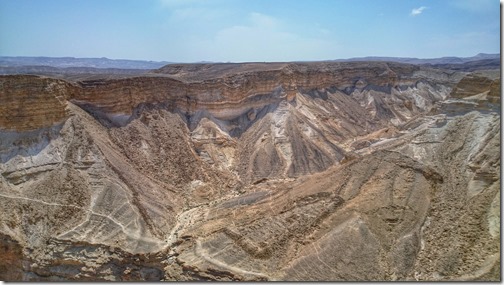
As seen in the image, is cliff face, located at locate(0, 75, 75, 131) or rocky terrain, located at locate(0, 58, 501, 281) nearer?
rocky terrain, located at locate(0, 58, 501, 281)

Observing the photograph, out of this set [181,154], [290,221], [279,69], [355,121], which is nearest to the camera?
[290,221]

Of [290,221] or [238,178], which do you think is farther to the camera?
[238,178]

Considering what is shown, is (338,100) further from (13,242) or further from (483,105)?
(13,242)

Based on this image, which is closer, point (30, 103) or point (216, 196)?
point (30, 103)

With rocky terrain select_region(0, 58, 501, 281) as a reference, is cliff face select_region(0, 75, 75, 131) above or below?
above

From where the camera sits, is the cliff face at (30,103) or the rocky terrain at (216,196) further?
the cliff face at (30,103)

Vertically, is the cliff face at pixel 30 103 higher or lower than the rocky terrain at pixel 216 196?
higher

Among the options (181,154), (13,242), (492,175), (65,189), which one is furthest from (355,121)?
(13,242)

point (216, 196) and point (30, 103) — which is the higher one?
point (30, 103)
